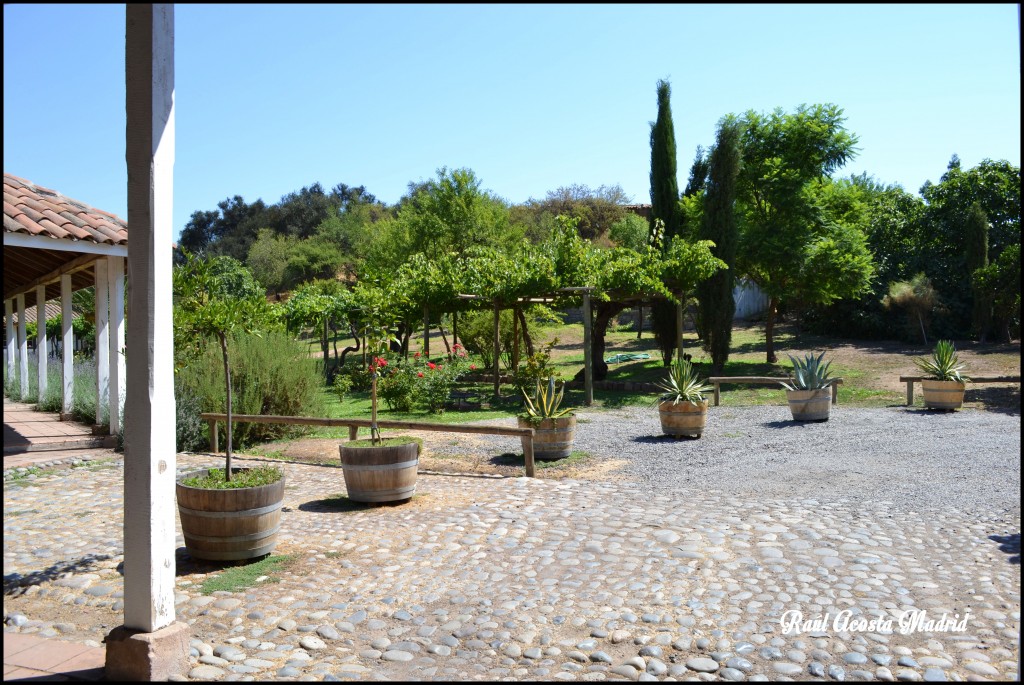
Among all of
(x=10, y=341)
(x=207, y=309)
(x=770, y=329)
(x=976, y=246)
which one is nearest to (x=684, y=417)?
(x=207, y=309)

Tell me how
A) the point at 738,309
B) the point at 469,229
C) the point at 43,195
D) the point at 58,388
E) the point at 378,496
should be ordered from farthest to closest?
the point at 738,309, the point at 469,229, the point at 58,388, the point at 43,195, the point at 378,496

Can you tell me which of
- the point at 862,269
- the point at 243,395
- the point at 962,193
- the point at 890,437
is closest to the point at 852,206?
the point at 862,269

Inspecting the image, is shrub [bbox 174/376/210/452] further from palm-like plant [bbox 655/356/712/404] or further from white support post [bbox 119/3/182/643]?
white support post [bbox 119/3/182/643]

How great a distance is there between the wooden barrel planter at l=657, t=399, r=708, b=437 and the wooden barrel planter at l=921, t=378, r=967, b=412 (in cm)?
Result: 496

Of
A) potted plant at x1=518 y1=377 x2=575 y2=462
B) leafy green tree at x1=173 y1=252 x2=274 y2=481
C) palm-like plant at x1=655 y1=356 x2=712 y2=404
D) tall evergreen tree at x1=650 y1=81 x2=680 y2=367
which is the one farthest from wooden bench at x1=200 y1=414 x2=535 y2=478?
tall evergreen tree at x1=650 y1=81 x2=680 y2=367

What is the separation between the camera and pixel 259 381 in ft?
36.0

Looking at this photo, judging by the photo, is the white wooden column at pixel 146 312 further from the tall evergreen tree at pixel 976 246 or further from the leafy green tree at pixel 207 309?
the tall evergreen tree at pixel 976 246

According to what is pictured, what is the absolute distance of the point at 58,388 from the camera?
13227mm

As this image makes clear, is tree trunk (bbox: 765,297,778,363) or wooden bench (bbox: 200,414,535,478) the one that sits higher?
tree trunk (bbox: 765,297,778,363)

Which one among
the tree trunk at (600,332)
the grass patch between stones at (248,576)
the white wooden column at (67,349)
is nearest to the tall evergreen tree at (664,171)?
the tree trunk at (600,332)

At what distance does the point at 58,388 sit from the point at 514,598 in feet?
38.4

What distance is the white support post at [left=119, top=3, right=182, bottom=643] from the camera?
3.29 m

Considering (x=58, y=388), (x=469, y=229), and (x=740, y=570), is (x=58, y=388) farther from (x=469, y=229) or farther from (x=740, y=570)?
(x=469, y=229)
